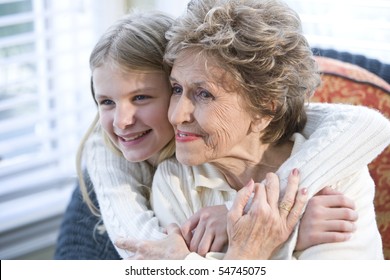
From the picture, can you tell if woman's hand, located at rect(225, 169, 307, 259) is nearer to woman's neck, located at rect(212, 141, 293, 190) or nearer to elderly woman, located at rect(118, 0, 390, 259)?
elderly woman, located at rect(118, 0, 390, 259)

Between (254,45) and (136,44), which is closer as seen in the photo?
(254,45)

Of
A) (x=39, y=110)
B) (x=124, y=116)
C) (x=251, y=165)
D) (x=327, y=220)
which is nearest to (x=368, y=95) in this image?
(x=251, y=165)

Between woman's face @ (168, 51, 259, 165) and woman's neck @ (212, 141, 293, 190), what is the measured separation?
0.08 metres

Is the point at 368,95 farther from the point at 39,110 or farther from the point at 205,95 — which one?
the point at 39,110

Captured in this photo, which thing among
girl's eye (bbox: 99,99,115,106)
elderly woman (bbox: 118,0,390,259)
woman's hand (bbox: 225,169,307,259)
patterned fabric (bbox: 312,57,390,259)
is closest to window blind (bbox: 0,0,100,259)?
girl's eye (bbox: 99,99,115,106)

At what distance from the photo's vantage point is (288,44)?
54.7 inches

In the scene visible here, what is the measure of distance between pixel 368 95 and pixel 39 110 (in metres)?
1.34

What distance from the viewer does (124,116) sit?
1513 mm

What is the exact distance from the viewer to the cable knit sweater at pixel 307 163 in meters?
1.38

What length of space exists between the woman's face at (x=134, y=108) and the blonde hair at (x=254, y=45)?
101 mm

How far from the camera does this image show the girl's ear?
4.79 ft
